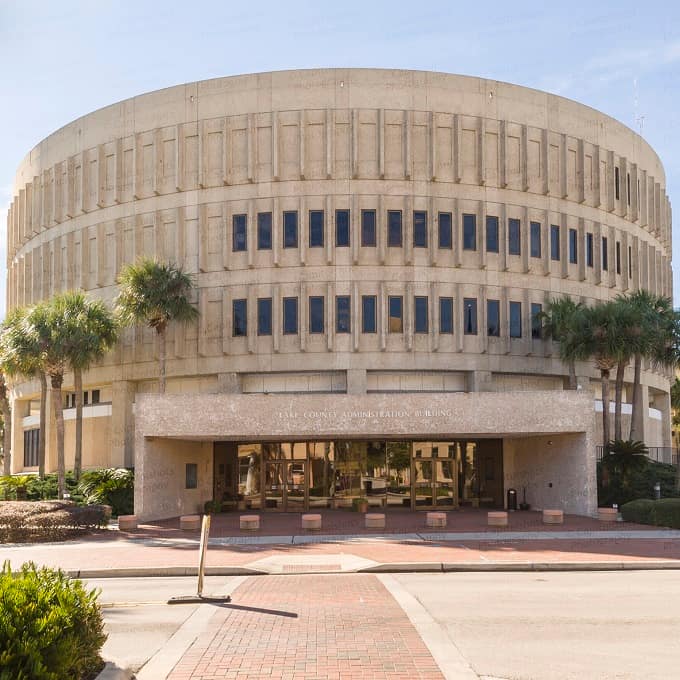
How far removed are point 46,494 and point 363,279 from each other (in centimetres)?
1837

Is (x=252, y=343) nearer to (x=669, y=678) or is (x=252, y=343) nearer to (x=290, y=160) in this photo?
(x=290, y=160)

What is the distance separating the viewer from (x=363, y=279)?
44.1 m

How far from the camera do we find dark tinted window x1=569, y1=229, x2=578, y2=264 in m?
47.9

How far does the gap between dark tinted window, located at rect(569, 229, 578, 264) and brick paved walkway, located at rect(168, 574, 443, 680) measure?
114ft

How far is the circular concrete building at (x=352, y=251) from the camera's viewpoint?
42.8 meters

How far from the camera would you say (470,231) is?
45.4 m

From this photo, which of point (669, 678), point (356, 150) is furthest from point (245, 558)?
point (356, 150)

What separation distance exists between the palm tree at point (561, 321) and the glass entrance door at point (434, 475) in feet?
24.9

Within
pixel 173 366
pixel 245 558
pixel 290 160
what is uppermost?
pixel 290 160

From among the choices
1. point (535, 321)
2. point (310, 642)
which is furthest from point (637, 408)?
point (310, 642)

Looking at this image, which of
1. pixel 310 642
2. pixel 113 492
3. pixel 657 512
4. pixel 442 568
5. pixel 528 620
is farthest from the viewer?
pixel 113 492

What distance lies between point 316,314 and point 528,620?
31649 millimetres

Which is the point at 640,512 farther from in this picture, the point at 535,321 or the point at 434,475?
the point at 535,321

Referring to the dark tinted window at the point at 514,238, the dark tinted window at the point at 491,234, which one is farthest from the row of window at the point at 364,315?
the dark tinted window at the point at 514,238
